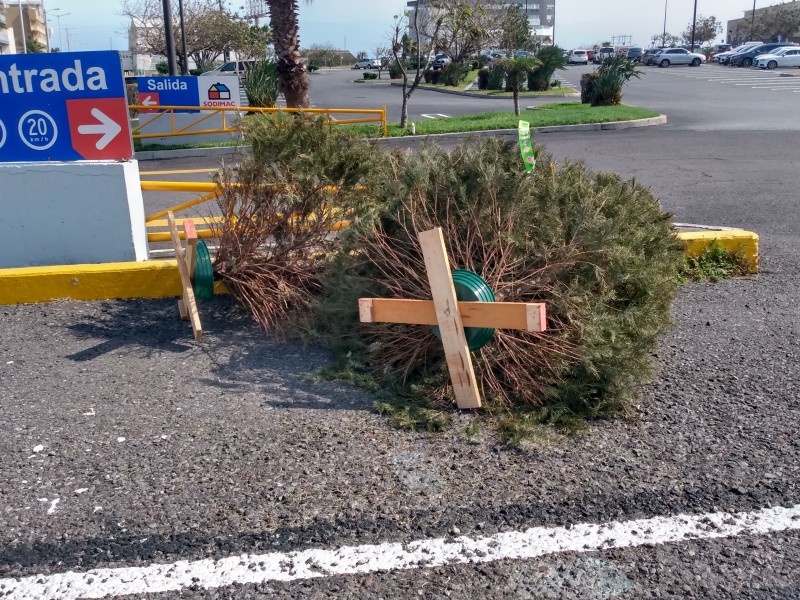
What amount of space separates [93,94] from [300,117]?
1.78m

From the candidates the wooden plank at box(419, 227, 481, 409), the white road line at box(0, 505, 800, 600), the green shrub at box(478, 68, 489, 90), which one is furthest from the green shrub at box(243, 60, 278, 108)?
the white road line at box(0, 505, 800, 600)

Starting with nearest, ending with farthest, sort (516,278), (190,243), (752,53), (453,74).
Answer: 1. (516,278)
2. (190,243)
3. (453,74)
4. (752,53)

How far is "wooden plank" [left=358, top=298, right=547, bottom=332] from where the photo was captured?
386 cm

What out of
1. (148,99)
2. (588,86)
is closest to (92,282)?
(148,99)

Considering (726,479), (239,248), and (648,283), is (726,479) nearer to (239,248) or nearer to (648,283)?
(648,283)

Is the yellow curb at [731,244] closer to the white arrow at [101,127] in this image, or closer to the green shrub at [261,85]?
the white arrow at [101,127]

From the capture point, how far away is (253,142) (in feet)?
19.5

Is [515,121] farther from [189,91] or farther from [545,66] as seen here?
[545,66]

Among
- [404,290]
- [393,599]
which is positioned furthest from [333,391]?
[393,599]

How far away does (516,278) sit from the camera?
4.70 m

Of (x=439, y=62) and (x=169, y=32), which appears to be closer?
(x=169, y=32)

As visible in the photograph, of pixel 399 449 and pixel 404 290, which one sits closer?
pixel 399 449

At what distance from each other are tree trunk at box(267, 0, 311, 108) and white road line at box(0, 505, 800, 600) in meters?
17.0

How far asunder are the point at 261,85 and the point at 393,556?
2184cm
